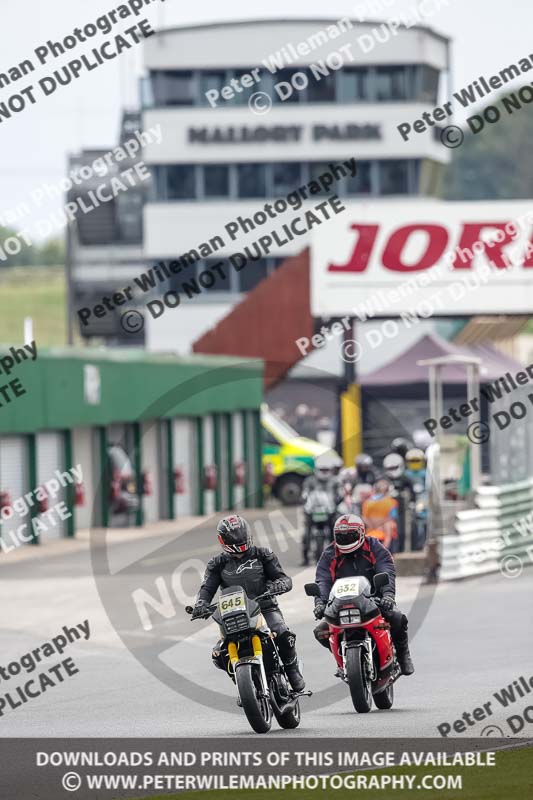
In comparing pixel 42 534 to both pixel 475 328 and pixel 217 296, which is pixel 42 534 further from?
pixel 217 296

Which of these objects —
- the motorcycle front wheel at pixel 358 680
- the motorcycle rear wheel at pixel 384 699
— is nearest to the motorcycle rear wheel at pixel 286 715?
the motorcycle front wheel at pixel 358 680

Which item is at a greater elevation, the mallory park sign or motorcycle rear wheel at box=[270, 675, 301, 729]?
the mallory park sign

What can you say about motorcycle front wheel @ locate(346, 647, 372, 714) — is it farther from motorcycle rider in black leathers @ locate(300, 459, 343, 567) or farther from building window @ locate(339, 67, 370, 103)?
building window @ locate(339, 67, 370, 103)

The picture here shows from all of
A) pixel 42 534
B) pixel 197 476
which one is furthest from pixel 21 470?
pixel 197 476

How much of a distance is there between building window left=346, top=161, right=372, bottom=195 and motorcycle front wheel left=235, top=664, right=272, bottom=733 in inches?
2422

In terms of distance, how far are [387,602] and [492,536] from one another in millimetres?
13477

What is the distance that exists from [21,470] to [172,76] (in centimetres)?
Answer: 4304

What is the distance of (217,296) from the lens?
69.7 meters

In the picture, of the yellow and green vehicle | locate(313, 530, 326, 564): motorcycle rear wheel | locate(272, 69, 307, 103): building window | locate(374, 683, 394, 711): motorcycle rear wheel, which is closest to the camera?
locate(374, 683, 394, 711): motorcycle rear wheel

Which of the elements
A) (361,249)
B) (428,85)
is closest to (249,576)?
(361,249)

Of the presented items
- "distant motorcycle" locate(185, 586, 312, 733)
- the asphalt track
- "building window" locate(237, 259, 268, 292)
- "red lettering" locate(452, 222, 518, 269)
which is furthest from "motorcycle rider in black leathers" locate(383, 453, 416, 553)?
"building window" locate(237, 259, 268, 292)

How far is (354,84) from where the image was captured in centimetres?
7262

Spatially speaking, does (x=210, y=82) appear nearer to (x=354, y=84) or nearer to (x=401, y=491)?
(x=354, y=84)

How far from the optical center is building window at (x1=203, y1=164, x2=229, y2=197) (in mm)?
72000
